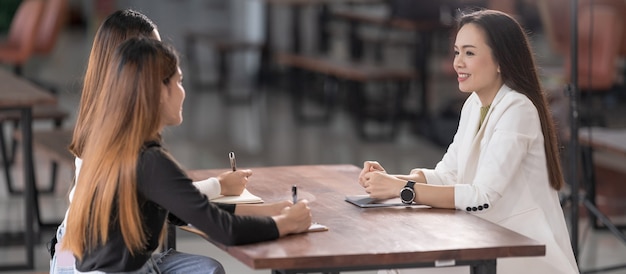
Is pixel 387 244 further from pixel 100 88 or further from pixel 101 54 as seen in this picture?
pixel 101 54

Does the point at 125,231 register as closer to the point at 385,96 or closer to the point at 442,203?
the point at 442,203

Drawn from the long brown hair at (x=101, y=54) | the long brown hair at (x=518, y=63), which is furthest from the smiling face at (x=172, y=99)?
the long brown hair at (x=518, y=63)

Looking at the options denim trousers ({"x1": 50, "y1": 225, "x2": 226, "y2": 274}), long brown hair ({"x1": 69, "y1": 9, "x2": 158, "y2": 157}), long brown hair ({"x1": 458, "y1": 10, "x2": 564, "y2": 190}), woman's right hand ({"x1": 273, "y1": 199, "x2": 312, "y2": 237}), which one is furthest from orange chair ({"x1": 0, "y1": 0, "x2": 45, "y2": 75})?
woman's right hand ({"x1": 273, "y1": 199, "x2": 312, "y2": 237})

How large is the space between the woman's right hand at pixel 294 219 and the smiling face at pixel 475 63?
0.63m

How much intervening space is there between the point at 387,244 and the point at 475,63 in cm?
70

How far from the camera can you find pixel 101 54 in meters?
2.88

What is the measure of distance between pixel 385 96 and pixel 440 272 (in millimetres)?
6232

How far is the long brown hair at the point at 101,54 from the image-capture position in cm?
278

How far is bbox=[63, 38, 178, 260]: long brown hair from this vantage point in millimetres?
2428

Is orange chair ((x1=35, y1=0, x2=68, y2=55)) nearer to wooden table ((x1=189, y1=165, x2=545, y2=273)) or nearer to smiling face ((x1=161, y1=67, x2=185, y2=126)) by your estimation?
wooden table ((x1=189, y1=165, x2=545, y2=273))

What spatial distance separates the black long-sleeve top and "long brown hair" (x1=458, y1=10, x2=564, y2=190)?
31.5 inches

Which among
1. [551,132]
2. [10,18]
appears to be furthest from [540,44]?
[551,132]

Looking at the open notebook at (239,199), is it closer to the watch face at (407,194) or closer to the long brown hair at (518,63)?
the watch face at (407,194)

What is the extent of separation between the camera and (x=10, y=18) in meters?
12.0
